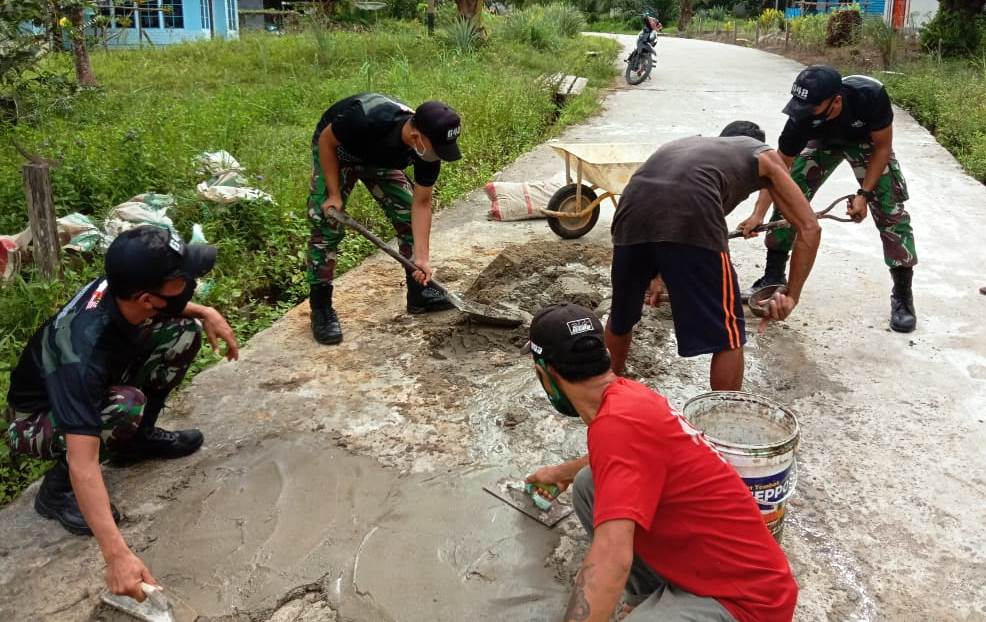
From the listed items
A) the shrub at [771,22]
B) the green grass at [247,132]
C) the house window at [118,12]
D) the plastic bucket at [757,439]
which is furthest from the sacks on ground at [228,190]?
the shrub at [771,22]

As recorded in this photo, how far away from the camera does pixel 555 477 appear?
2494 mm

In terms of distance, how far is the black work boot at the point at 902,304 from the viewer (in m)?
4.32

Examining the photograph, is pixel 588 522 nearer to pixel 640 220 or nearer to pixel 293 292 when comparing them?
pixel 640 220

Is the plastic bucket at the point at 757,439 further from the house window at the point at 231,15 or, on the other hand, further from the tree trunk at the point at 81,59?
the house window at the point at 231,15

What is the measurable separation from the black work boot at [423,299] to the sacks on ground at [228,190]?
1711mm

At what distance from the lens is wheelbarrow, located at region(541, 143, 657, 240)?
5285 mm

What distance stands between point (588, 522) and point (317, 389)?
1.81 m

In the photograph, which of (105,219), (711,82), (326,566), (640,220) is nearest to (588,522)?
(326,566)

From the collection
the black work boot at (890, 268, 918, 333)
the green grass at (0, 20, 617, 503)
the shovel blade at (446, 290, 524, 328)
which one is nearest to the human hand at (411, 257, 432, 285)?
the shovel blade at (446, 290, 524, 328)

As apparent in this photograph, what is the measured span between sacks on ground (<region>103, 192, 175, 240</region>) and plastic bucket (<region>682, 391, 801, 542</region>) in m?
3.56

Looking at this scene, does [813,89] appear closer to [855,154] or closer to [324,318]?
[855,154]

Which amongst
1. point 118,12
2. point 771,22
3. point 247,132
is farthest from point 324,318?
point 771,22

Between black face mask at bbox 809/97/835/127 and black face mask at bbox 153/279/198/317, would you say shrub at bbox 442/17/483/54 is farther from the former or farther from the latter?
black face mask at bbox 153/279/198/317

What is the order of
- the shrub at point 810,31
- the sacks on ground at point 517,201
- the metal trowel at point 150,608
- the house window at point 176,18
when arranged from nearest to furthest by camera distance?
the metal trowel at point 150,608 < the sacks on ground at point 517,201 < the house window at point 176,18 < the shrub at point 810,31
